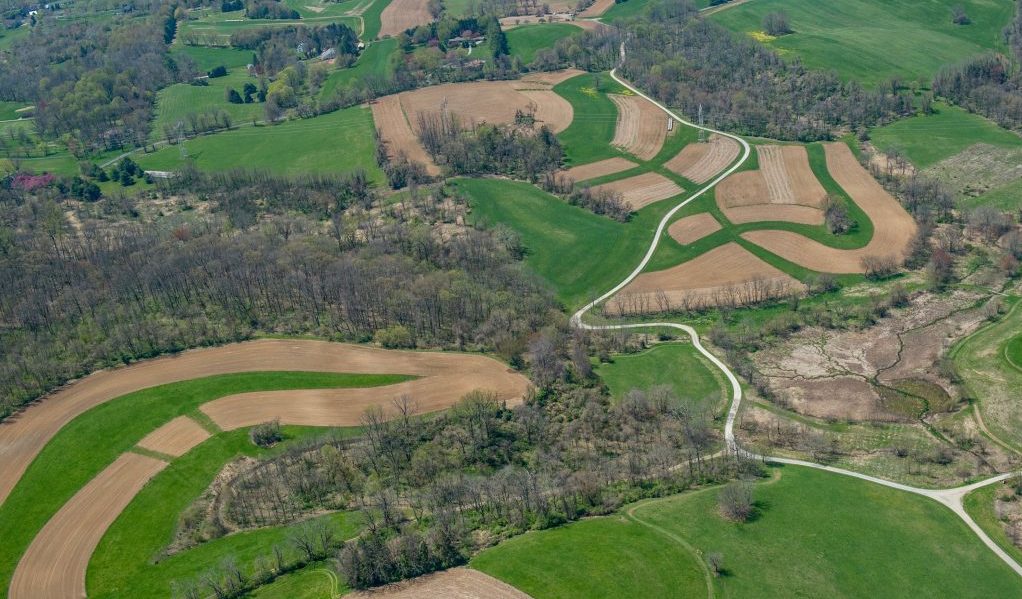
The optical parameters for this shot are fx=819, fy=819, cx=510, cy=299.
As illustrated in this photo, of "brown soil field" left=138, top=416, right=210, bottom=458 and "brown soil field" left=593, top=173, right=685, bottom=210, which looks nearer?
"brown soil field" left=138, top=416, right=210, bottom=458

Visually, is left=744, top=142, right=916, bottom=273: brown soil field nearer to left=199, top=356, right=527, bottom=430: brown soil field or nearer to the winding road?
the winding road

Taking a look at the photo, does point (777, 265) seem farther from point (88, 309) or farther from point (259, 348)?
point (88, 309)

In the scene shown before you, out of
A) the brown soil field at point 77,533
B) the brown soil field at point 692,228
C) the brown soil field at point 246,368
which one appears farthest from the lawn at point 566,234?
the brown soil field at point 77,533

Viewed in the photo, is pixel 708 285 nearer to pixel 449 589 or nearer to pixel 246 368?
pixel 246 368

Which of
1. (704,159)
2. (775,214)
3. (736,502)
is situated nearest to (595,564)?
(736,502)

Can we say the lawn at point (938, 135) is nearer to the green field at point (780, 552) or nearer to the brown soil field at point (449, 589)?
the green field at point (780, 552)

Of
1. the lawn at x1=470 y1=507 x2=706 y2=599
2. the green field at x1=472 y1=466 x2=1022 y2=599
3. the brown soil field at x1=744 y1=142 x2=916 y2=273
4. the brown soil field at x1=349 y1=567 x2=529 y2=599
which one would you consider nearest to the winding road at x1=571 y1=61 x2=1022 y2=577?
the green field at x1=472 y1=466 x2=1022 y2=599

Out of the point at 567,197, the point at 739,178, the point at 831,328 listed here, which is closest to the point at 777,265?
the point at 831,328
